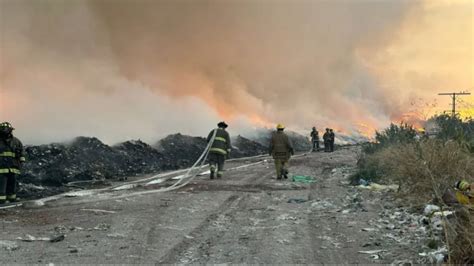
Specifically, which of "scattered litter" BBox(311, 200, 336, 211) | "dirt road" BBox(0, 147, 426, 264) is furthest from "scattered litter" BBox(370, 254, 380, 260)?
"scattered litter" BBox(311, 200, 336, 211)

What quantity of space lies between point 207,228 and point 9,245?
2454mm

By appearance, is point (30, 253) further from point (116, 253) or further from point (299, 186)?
point (299, 186)

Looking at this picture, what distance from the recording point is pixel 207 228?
635cm

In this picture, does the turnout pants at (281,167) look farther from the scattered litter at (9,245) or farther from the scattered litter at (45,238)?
the scattered litter at (9,245)

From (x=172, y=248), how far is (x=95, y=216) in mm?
2357

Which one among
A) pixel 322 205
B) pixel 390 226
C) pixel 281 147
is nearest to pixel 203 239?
pixel 390 226

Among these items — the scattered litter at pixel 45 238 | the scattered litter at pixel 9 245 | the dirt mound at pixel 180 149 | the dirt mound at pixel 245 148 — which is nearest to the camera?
the scattered litter at pixel 9 245

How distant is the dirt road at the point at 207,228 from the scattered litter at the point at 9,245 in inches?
0.5

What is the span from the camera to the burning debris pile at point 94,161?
12375 mm

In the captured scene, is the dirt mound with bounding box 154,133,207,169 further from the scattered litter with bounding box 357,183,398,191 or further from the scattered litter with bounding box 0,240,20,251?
the scattered litter with bounding box 0,240,20,251

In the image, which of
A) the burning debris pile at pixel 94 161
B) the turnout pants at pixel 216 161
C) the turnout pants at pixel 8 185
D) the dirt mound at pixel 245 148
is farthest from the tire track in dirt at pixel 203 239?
the dirt mound at pixel 245 148

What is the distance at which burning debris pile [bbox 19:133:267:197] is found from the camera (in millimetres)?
12375

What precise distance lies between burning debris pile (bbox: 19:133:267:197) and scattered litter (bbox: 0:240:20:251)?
4.85 m

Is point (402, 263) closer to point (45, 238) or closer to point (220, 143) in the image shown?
point (45, 238)
